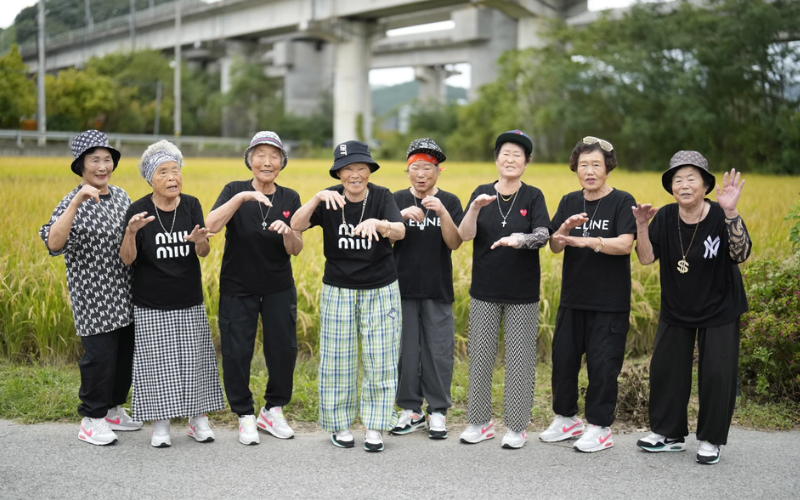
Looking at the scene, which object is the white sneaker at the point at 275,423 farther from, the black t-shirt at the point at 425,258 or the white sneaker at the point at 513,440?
the white sneaker at the point at 513,440

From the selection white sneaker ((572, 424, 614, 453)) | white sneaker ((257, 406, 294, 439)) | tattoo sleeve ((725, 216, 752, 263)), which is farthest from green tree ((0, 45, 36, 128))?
tattoo sleeve ((725, 216, 752, 263))

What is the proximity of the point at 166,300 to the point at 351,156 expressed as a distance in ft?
4.66

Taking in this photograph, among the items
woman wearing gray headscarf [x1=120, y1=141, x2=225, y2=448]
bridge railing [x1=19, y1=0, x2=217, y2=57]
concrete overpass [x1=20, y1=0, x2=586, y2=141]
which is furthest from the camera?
concrete overpass [x1=20, y1=0, x2=586, y2=141]

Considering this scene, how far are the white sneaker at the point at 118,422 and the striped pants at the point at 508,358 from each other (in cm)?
214

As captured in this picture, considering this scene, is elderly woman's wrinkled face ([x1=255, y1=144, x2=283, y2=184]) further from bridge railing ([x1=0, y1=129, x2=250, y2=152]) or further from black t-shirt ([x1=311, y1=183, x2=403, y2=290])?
bridge railing ([x1=0, y1=129, x2=250, y2=152])

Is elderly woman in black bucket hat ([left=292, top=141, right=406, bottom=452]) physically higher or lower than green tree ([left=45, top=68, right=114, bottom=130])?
lower

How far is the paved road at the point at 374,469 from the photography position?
359cm

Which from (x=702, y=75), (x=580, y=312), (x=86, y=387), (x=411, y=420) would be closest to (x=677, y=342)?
(x=580, y=312)

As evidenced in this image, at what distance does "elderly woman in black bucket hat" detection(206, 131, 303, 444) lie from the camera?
4.39 meters

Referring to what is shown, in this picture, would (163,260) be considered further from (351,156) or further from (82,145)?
(351,156)

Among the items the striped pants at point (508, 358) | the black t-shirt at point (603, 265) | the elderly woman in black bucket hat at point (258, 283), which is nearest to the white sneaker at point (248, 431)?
the elderly woman in black bucket hat at point (258, 283)

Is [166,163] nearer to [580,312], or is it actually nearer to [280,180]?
[580,312]

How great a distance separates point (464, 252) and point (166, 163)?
409 cm

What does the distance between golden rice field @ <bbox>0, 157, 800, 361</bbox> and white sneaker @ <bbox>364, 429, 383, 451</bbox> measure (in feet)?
6.68
